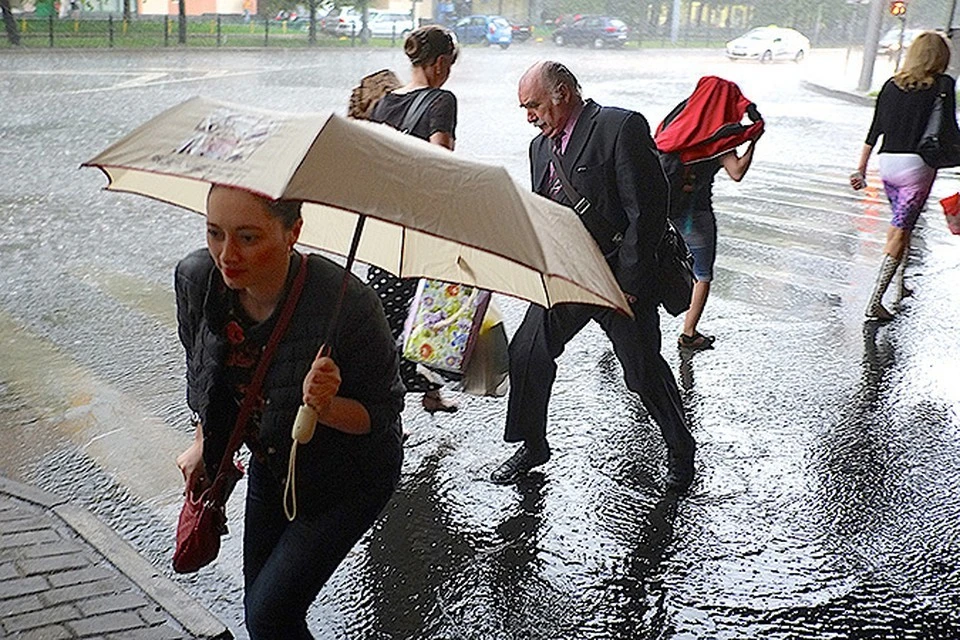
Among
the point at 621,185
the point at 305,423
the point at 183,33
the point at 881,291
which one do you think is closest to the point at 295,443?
the point at 305,423

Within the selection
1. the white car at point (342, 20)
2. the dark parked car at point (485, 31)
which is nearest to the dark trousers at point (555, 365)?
the white car at point (342, 20)

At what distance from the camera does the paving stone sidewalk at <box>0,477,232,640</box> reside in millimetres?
3736

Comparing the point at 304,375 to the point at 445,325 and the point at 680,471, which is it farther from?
the point at 680,471

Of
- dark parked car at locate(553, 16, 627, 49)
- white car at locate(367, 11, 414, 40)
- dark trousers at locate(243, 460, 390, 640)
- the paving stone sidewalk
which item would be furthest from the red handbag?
dark parked car at locate(553, 16, 627, 49)

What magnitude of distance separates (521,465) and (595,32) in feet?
162

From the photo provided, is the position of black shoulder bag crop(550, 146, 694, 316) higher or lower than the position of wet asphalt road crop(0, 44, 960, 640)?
higher

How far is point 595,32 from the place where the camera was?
52.3 meters

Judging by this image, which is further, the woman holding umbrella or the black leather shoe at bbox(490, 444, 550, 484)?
the black leather shoe at bbox(490, 444, 550, 484)

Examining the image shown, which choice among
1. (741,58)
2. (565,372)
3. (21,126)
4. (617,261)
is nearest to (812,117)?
(21,126)

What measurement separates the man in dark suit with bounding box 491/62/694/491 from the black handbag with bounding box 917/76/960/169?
3.57 m

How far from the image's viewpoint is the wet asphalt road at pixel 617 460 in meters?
4.25

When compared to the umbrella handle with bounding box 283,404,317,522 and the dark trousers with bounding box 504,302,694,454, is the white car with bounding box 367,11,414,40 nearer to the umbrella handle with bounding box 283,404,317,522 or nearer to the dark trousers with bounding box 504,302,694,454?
the dark trousers with bounding box 504,302,694,454

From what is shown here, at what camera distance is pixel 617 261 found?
4785 mm

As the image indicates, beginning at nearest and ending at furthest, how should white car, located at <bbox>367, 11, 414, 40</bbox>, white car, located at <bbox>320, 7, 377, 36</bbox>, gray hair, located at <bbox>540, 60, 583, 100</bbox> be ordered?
gray hair, located at <bbox>540, 60, 583, 100</bbox> < white car, located at <bbox>320, 7, 377, 36</bbox> < white car, located at <bbox>367, 11, 414, 40</bbox>
